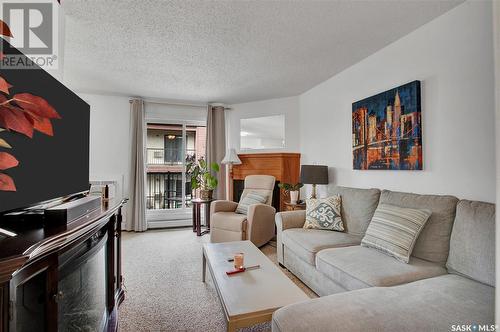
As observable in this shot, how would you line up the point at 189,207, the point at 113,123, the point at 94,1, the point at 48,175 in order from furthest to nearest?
the point at 189,207
the point at 113,123
the point at 94,1
the point at 48,175

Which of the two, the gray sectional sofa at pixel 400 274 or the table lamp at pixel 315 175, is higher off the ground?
the table lamp at pixel 315 175

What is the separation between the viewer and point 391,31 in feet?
7.59

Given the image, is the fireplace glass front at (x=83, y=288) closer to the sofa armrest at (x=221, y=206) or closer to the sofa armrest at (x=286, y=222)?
the sofa armrest at (x=286, y=222)

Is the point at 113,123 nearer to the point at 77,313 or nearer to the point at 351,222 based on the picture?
the point at 77,313

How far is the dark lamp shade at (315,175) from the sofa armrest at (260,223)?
686mm

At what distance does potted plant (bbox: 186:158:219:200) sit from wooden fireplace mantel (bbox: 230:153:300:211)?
605 mm

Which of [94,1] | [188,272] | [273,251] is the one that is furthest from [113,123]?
[273,251]

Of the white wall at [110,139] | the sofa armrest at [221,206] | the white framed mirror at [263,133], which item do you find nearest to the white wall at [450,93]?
the white framed mirror at [263,133]

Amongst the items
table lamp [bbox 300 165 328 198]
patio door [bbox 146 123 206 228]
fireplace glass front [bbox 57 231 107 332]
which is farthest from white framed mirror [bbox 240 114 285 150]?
fireplace glass front [bbox 57 231 107 332]

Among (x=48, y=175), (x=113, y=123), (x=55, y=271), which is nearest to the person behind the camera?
(x=55, y=271)

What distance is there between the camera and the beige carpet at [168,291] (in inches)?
70.9

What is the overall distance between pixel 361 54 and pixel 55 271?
324 centimetres

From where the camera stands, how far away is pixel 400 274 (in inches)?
62.5

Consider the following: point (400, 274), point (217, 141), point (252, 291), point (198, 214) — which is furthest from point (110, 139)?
point (400, 274)
